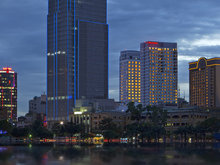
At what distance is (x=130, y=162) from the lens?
329ft

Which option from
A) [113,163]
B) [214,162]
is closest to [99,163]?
[113,163]

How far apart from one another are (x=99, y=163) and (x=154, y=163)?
38.7ft

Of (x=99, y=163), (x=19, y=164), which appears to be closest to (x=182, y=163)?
(x=99, y=163)

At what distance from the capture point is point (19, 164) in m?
96.5

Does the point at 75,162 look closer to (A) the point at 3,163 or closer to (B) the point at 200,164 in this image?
(A) the point at 3,163

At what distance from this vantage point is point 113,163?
323ft

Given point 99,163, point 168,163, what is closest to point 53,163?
point 99,163

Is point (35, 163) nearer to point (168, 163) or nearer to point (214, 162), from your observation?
point (168, 163)

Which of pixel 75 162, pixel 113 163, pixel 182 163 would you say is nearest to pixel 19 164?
pixel 75 162

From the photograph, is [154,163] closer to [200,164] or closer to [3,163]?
[200,164]

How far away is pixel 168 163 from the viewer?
97188 mm

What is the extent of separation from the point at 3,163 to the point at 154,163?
32237 millimetres

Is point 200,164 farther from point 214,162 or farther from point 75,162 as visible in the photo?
point 75,162

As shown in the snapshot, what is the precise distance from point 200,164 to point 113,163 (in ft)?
60.2
